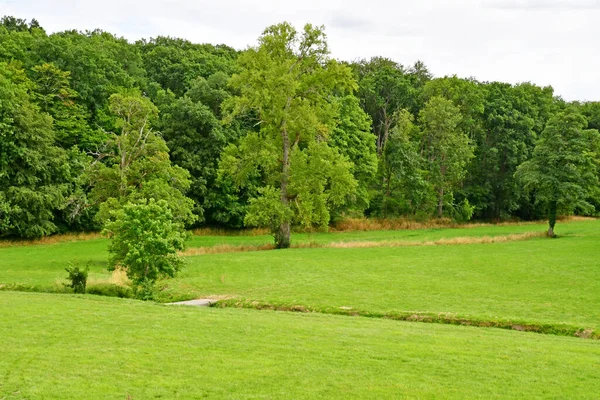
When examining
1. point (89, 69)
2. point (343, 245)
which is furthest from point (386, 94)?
point (343, 245)

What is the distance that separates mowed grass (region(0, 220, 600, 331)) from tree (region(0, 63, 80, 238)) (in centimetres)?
666

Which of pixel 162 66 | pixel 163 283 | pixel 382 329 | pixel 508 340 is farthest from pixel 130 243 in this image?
pixel 162 66

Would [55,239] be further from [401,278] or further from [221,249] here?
[401,278]

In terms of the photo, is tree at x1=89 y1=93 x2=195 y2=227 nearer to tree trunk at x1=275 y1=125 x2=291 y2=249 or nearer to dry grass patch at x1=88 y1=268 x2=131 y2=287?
dry grass patch at x1=88 y1=268 x2=131 y2=287

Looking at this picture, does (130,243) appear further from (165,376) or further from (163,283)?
(165,376)

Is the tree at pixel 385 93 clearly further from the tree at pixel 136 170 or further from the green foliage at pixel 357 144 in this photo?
the tree at pixel 136 170

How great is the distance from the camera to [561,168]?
52.6 m

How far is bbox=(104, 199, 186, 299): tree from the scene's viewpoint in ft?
71.6

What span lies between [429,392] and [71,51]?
202 ft

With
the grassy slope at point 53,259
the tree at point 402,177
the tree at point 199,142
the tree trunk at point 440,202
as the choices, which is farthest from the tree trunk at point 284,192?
the tree trunk at point 440,202

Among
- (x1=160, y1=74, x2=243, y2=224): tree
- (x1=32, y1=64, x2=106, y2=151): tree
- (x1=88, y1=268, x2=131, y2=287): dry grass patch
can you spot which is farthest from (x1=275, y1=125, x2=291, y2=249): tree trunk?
(x1=32, y1=64, x2=106, y2=151): tree

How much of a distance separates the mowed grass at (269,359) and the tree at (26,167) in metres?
36.6

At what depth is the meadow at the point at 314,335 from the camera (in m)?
9.91

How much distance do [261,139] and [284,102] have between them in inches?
135
